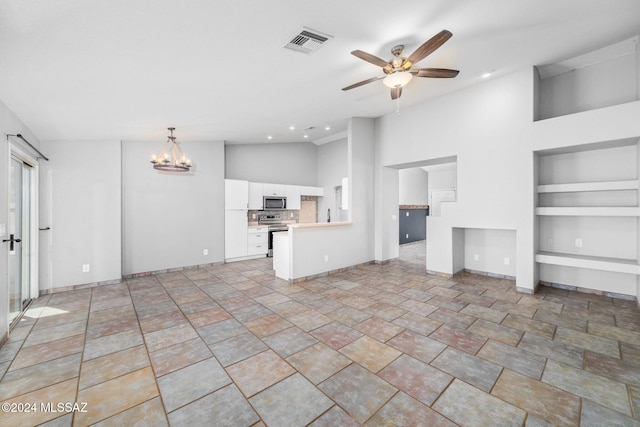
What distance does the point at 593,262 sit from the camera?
3496 mm

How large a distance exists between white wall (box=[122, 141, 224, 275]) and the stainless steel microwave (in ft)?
4.09

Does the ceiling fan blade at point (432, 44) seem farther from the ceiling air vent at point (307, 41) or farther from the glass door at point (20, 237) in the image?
the glass door at point (20, 237)

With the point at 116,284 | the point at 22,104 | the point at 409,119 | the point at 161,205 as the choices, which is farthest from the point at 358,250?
the point at 22,104

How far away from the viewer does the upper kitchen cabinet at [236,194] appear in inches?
251

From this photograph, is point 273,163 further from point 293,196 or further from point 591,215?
point 591,215

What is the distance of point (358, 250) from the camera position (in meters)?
5.76

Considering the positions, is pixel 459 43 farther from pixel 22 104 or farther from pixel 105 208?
pixel 105 208

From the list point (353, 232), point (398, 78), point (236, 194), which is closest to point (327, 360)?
point (398, 78)

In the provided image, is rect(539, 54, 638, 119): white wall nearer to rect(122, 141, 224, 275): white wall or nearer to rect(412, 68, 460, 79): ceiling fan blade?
rect(412, 68, 460, 79): ceiling fan blade

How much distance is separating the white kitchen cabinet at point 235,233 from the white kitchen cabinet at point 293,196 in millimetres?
1517

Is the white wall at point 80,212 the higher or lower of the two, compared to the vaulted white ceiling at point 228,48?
lower

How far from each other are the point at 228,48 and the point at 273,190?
4.98 meters

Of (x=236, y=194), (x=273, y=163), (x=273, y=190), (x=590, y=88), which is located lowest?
(x=236, y=194)

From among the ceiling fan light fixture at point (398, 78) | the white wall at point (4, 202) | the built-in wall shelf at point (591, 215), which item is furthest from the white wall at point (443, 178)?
the white wall at point (4, 202)
